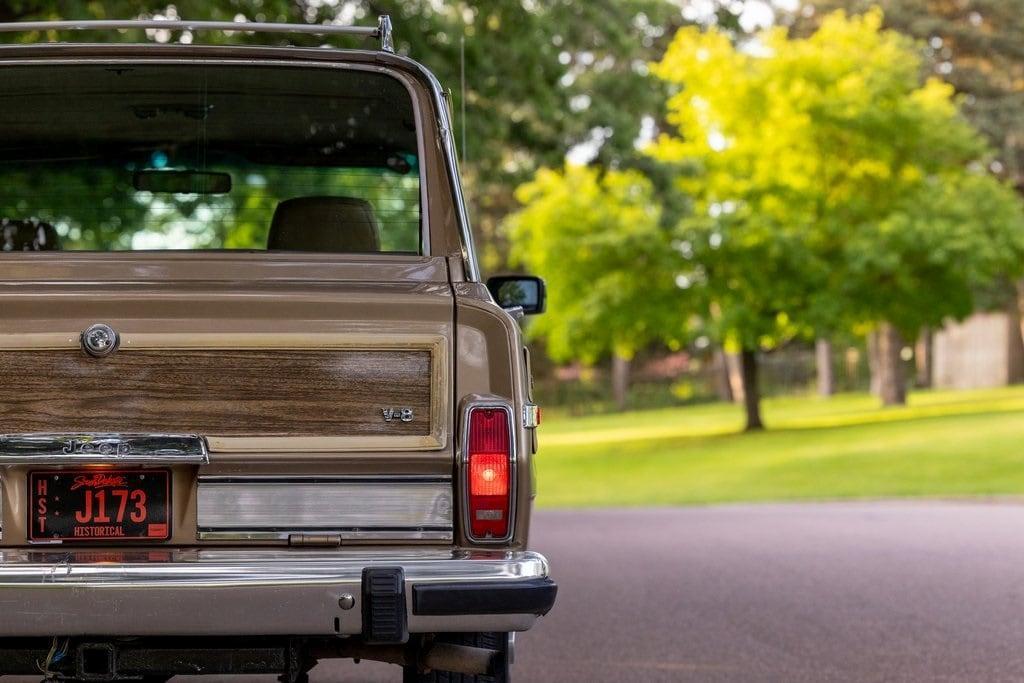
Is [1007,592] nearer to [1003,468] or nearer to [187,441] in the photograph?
[187,441]

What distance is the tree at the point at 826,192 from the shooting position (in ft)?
124

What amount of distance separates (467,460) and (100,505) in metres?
1.03

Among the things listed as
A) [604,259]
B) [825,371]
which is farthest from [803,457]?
[825,371]

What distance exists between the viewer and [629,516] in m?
21.1

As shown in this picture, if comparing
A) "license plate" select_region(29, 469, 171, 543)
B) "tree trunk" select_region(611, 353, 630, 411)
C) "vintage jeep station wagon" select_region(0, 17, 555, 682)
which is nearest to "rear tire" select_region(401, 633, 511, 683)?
"vintage jeep station wagon" select_region(0, 17, 555, 682)

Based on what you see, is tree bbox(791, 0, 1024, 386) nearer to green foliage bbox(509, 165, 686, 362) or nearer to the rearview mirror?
green foliage bbox(509, 165, 686, 362)

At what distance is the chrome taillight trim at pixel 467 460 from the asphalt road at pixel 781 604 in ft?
10.5

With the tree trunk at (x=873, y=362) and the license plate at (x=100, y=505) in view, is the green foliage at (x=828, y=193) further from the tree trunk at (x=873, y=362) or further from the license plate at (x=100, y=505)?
the license plate at (x=100, y=505)

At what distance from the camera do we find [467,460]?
5.04 meters

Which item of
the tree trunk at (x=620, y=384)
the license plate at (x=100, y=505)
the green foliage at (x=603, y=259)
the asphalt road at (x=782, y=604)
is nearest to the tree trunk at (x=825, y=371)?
the tree trunk at (x=620, y=384)

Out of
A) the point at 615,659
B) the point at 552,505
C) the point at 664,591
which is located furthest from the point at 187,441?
the point at 552,505

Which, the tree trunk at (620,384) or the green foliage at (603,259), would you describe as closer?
the green foliage at (603,259)

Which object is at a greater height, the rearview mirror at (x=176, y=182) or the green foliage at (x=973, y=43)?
the green foliage at (x=973, y=43)

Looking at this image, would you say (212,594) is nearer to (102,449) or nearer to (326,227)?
(102,449)
